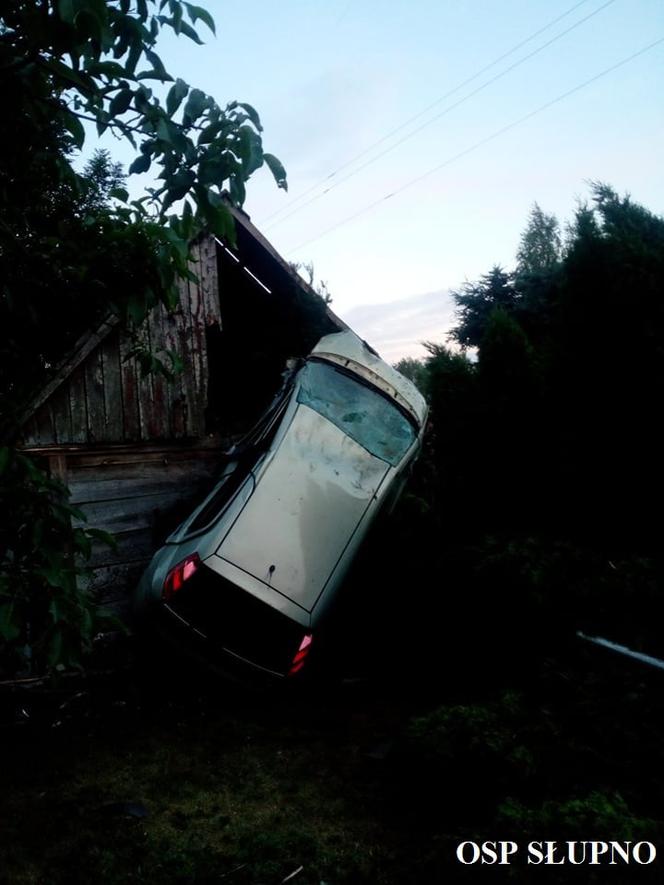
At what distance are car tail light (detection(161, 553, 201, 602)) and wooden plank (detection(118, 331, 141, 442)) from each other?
2.46 m

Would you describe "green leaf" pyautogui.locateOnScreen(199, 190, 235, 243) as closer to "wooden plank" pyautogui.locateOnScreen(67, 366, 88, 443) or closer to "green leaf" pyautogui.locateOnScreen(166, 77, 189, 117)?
"green leaf" pyautogui.locateOnScreen(166, 77, 189, 117)

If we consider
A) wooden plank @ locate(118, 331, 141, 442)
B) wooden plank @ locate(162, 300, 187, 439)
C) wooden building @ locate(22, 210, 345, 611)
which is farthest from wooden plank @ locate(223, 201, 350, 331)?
wooden plank @ locate(118, 331, 141, 442)

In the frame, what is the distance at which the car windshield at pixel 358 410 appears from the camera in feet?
19.6

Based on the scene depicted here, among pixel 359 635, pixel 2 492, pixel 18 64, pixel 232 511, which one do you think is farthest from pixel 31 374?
pixel 359 635

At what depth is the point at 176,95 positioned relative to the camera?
1901 millimetres

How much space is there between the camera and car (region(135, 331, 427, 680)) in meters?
4.57

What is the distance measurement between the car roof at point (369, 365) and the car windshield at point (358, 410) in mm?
164

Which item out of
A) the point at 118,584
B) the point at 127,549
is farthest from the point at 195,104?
the point at 118,584

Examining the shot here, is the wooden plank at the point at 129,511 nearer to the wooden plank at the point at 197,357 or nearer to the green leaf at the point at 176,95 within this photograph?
the wooden plank at the point at 197,357

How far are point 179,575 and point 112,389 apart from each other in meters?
2.79

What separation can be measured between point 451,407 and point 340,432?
3.75ft

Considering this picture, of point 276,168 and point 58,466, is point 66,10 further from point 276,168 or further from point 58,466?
point 58,466

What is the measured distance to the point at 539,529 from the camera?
4.35 meters

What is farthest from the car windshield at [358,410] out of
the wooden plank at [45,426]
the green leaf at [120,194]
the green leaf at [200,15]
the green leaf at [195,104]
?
the green leaf at [200,15]
